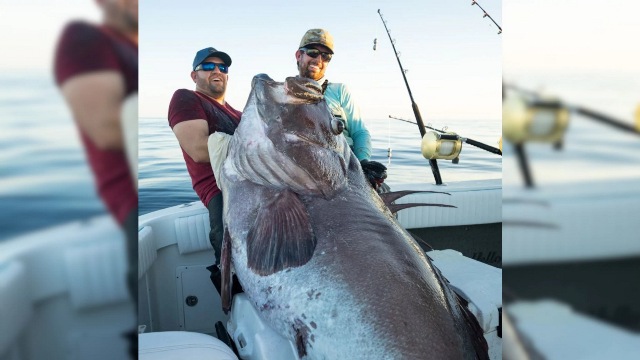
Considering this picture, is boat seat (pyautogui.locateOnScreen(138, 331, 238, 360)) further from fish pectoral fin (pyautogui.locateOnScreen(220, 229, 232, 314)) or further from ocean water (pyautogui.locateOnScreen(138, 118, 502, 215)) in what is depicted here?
ocean water (pyautogui.locateOnScreen(138, 118, 502, 215))

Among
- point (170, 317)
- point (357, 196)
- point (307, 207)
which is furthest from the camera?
point (170, 317)

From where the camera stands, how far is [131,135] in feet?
1.88

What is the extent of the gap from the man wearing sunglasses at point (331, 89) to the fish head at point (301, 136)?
98 centimetres

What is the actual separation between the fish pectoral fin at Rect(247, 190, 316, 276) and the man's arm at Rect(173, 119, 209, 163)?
824 millimetres

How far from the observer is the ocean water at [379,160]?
23.4 ft

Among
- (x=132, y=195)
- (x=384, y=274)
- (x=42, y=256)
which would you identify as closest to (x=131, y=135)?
(x=132, y=195)

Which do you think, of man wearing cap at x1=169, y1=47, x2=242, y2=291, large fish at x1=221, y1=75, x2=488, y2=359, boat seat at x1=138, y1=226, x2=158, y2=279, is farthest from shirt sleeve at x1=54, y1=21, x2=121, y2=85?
boat seat at x1=138, y1=226, x2=158, y2=279

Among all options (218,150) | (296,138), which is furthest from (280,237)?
(218,150)

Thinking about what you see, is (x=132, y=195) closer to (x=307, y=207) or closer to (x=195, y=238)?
(x=307, y=207)

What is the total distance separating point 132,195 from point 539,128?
0.47m

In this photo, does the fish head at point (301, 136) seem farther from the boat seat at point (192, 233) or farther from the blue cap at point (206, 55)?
the boat seat at point (192, 233)

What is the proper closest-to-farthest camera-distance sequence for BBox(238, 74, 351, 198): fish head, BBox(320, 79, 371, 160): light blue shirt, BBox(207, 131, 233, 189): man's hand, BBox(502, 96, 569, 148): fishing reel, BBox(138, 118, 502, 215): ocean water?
BBox(502, 96, 569, 148): fishing reel
BBox(238, 74, 351, 198): fish head
BBox(207, 131, 233, 189): man's hand
BBox(320, 79, 371, 160): light blue shirt
BBox(138, 118, 502, 215): ocean water

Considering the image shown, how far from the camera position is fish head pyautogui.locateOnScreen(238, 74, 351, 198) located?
2.21 meters

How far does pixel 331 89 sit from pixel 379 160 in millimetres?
5693
